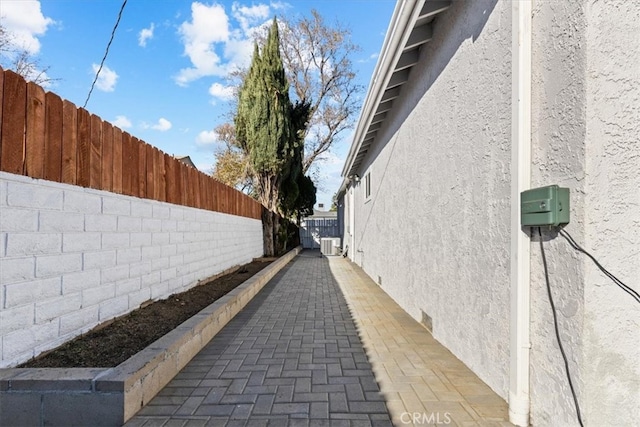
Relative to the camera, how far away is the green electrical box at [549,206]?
2.03m

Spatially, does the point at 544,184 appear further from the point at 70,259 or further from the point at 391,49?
the point at 70,259

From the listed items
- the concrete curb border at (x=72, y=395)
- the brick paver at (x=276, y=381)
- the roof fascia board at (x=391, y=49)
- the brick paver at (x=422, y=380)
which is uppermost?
the roof fascia board at (x=391, y=49)

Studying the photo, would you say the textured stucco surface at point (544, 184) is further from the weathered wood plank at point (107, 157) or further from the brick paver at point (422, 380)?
the weathered wood plank at point (107, 157)

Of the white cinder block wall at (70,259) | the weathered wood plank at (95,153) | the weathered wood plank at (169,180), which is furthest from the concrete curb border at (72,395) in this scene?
the weathered wood plank at (169,180)

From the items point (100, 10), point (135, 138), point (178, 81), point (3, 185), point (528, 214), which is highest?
point (178, 81)

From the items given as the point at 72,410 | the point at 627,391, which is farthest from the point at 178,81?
the point at 627,391

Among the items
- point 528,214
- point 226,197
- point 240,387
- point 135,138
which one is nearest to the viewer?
point 528,214

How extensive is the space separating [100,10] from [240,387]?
6986 millimetres

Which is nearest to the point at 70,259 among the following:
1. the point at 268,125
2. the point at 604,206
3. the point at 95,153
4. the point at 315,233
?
the point at 95,153

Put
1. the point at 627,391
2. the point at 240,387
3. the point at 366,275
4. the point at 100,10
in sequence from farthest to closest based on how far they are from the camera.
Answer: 1. the point at 366,275
2. the point at 100,10
3. the point at 240,387
4. the point at 627,391

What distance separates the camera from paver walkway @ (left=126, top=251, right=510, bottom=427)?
257 centimetres

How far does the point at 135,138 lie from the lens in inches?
176

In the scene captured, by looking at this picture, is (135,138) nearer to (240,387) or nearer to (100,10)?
(240,387)

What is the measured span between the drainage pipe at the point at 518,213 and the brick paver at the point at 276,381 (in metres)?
0.91
